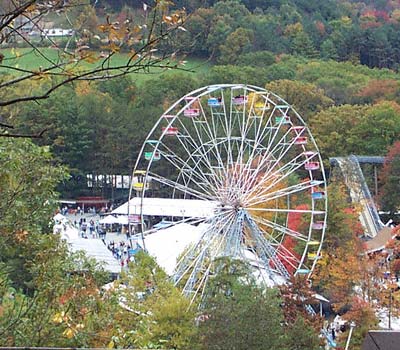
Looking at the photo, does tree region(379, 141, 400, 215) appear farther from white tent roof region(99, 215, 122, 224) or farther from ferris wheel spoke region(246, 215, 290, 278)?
ferris wheel spoke region(246, 215, 290, 278)

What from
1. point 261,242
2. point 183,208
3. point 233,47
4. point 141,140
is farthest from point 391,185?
point 233,47

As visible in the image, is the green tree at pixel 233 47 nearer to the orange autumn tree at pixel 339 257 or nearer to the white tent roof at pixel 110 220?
the white tent roof at pixel 110 220

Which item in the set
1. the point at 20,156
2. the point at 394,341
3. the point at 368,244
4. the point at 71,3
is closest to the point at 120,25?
the point at 71,3

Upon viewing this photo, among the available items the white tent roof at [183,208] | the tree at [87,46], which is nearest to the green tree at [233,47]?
the white tent roof at [183,208]

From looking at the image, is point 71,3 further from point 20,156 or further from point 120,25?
point 20,156

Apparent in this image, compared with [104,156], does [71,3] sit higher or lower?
higher

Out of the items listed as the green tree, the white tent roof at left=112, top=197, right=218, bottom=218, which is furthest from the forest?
the white tent roof at left=112, top=197, right=218, bottom=218
